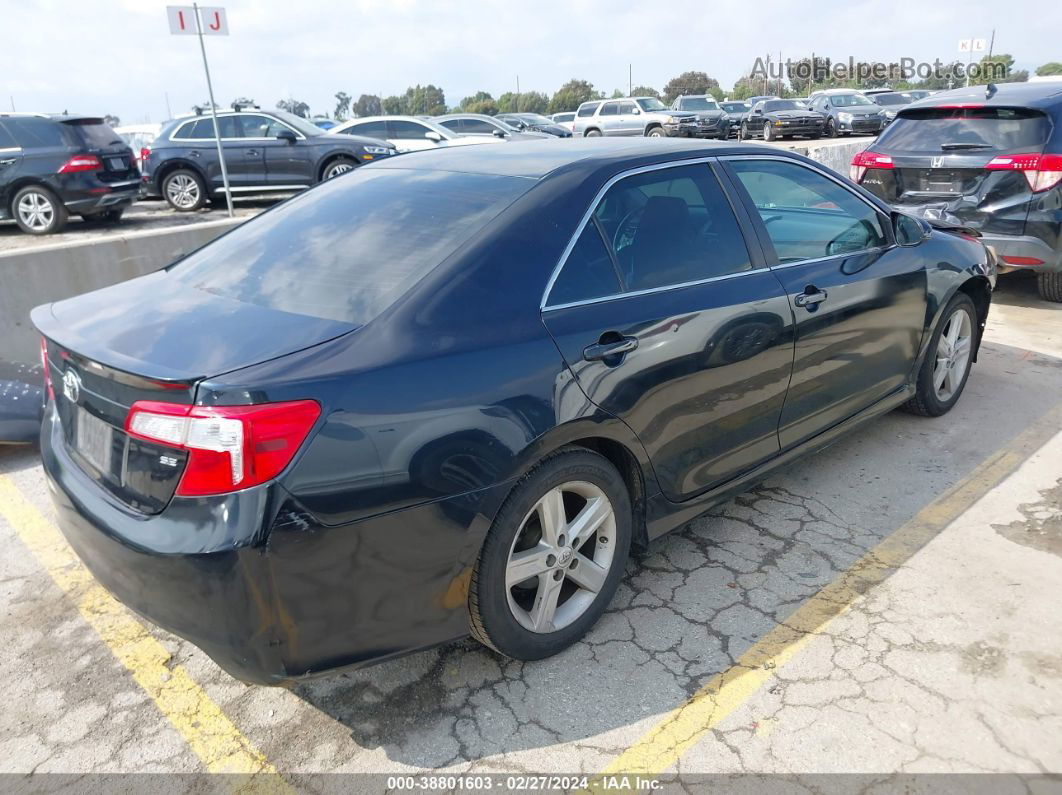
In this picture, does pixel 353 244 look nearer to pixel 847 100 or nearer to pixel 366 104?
pixel 847 100

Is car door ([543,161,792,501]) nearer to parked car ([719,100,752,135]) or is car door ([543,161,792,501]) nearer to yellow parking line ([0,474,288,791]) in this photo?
yellow parking line ([0,474,288,791])

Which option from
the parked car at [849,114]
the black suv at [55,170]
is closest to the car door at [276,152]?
the black suv at [55,170]

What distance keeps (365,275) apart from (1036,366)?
511 cm

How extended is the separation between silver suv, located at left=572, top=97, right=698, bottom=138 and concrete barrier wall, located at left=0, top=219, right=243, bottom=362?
832 inches

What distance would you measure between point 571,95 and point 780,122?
62.0 meters

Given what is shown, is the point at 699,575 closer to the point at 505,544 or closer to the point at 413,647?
the point at 505,544

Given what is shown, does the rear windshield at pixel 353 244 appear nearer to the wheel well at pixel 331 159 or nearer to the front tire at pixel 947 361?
the front tire at pixel 947 361

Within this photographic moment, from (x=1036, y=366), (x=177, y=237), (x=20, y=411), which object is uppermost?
(x=177, y=237)

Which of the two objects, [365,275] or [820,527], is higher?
[365,275]

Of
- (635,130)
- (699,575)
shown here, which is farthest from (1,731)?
(635,130)

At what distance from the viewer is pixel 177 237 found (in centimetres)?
620

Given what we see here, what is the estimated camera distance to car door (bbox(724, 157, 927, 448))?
345cm

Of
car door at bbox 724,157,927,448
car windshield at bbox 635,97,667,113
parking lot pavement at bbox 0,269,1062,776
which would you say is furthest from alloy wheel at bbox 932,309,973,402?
car windshield at bbox 635,97,667,113

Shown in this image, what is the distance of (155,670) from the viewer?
278cm
